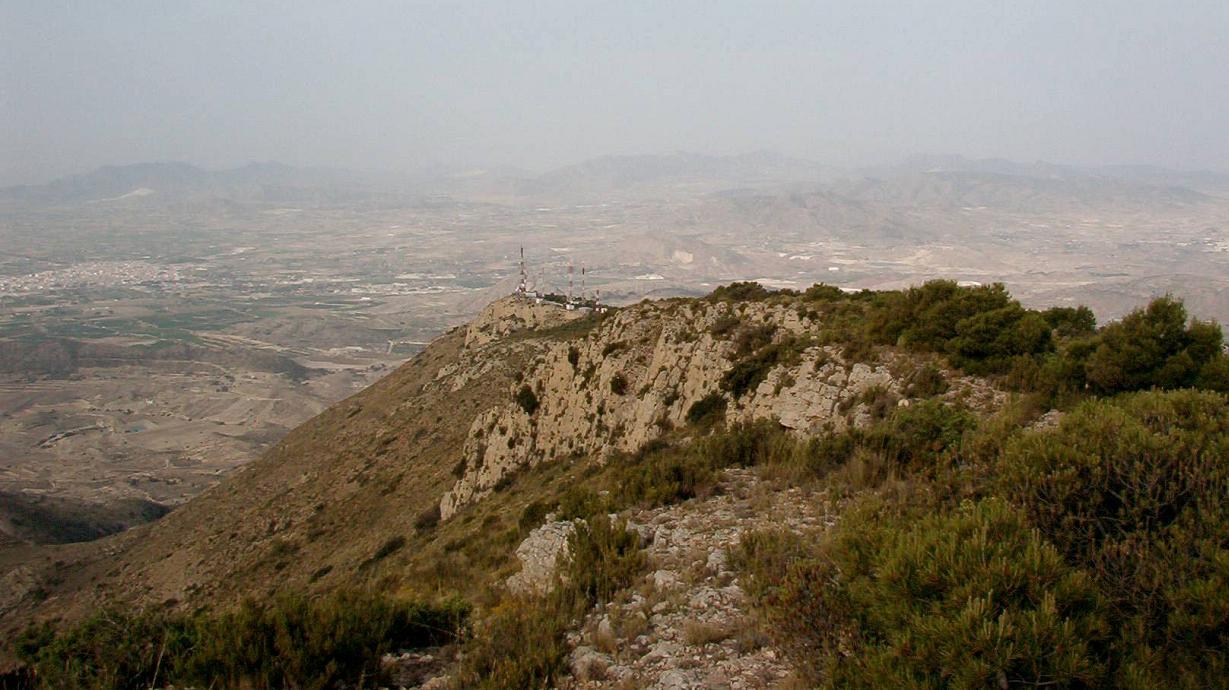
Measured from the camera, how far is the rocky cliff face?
1364cm

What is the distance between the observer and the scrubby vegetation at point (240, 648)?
522cm

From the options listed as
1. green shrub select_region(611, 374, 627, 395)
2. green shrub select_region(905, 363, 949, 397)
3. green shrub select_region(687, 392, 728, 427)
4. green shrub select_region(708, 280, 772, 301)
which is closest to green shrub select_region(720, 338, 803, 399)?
green shrub select_region(687, 392, 728, 427)

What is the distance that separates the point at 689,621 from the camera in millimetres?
5703

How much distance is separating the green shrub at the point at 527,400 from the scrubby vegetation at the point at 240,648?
19611 millimetres

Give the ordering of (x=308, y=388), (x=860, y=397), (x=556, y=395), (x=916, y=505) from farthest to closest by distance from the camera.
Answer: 1. (x=308, y=388)
2. (x=556, y=395)
3. (x=860, y=397)
4. (x=916, y=505)

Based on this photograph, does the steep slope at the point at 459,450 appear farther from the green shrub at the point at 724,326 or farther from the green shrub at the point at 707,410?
the green shrub at the point at 707,410

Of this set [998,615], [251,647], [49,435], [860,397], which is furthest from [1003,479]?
[49,435]

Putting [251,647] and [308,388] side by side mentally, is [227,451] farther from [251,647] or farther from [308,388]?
[251,647]

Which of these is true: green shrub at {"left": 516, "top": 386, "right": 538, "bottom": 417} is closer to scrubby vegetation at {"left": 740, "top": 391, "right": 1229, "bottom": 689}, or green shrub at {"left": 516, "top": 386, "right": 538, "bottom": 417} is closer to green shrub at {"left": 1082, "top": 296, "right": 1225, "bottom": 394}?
→ green shrub at {"left": 1082, "top": 296, "right": 1225, "bottom": 394}

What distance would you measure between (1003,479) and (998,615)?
186 cm

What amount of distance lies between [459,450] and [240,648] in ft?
79.1

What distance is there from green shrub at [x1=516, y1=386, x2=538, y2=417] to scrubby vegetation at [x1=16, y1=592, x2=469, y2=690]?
772 inches

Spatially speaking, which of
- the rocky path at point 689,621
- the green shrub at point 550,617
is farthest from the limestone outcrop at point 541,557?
the rocky path at point 689,621

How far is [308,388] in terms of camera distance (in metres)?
99.7
